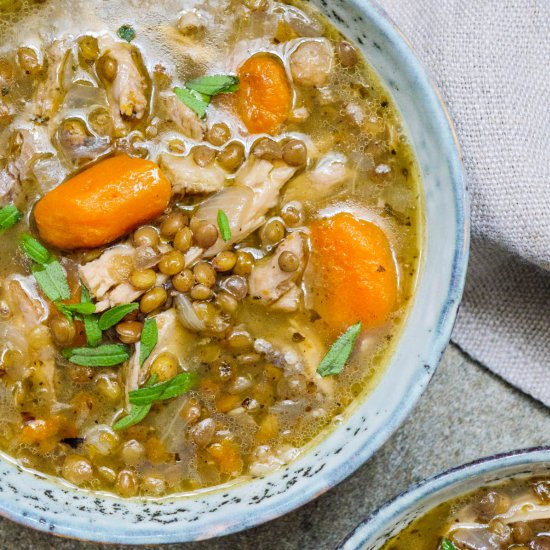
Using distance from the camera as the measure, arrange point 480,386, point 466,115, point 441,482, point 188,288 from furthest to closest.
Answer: point 480,386 < point 466,115 < point 188,288 < point 441,482

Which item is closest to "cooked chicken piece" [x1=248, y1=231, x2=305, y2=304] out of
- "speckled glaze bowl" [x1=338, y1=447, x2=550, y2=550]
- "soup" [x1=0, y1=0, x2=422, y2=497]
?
"soup" [x1=0, y1=0, x2=422, y2=497]

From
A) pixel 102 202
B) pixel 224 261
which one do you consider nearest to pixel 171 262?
pixel 224 261

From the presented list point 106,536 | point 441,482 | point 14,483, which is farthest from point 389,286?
point 14,483

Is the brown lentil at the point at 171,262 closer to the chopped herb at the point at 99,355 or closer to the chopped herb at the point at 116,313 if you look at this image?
the chopped herb at the point at 116,313

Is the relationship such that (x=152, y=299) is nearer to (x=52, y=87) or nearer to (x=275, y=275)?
(x=275, y=275)

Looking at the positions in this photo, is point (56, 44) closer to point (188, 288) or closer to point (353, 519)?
point (188, 288)

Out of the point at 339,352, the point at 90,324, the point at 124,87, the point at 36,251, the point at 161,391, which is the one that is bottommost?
the point at 339,352
